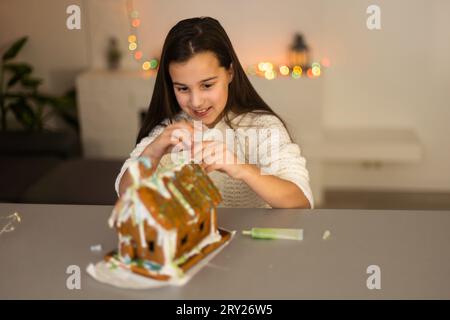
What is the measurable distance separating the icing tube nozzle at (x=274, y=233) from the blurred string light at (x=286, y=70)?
2.62m

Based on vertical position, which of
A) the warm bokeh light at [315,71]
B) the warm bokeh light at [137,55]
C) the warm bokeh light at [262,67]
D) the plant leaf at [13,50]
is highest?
the plant leaf at [13,50]

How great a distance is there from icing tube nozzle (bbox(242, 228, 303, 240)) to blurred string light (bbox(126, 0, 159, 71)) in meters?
2.96

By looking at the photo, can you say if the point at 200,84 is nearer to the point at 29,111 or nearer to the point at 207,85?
the point at 207,85

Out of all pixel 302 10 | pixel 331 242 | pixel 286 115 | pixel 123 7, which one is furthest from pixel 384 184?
pixel 331 242

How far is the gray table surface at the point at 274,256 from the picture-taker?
39.9 inches

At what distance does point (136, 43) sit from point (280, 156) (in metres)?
2.73

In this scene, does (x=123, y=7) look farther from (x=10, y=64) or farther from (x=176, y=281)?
(x=176, y=281)

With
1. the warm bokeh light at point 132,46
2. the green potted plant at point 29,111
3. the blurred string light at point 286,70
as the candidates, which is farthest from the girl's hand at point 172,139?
the warm bokeh light at point 132,46

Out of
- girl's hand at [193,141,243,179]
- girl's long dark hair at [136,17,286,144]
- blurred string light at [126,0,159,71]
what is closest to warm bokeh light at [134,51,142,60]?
blurred string light at [126,0,159,71]

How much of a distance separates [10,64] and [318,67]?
2016mm

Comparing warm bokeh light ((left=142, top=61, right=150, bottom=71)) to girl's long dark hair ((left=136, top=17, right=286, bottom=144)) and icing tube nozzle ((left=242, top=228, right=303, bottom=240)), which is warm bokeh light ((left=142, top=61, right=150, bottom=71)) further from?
icing tube nozzle ((left=242, top=228, right=303, bottom=240))

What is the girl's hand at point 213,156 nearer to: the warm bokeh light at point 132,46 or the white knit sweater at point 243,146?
the white knit sweater at point 243,146

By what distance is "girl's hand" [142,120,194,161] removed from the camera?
1281 millimetres

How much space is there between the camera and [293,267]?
1.09m
